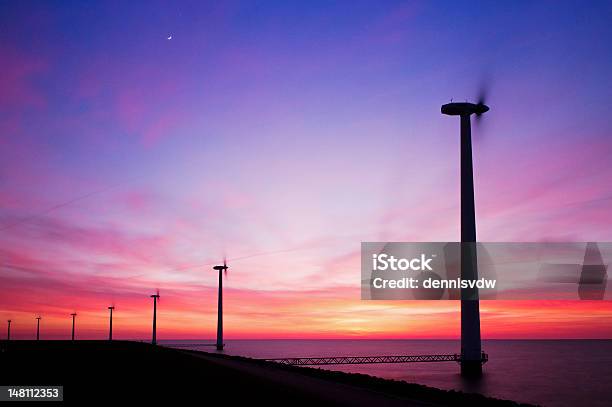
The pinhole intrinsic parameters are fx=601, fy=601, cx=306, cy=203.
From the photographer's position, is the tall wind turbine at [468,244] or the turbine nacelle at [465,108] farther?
the turbine nacelle at [465,108]

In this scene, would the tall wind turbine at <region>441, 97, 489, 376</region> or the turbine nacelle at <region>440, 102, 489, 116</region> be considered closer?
the tall wind turbine at <region>441, 97, 489, 376</region>

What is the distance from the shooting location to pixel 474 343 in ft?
285

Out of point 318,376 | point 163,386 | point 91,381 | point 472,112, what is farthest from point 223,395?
point 472,112

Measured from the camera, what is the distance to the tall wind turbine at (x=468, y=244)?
8331cm

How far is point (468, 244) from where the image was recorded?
83562 millimetres

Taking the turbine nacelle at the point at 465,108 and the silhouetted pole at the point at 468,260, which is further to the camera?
the turbine nacelle at the point at 465,108

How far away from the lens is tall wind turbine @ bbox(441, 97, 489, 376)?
273 feet

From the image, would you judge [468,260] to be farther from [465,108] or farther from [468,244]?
[465,108]

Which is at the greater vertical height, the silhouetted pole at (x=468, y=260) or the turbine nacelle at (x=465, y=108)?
the turbine nacelle at (x=465, y=108)

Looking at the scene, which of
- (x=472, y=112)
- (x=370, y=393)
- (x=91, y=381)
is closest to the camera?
(x=370, y=393)

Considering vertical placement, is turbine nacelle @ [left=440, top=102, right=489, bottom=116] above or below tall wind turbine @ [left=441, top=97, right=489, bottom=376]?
above

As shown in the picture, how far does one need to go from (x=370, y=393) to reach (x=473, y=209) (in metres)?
53.9

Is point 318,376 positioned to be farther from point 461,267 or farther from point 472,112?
point 472,112

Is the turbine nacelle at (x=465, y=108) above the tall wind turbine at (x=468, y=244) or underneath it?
above
